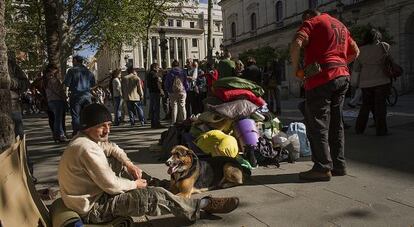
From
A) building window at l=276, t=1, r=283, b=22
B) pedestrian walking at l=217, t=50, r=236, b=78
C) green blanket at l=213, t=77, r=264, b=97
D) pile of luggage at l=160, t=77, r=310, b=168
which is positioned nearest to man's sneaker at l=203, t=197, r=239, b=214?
pile of luggage at l=160, t=77, r=310, b=168

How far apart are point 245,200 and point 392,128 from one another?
5.11 metres

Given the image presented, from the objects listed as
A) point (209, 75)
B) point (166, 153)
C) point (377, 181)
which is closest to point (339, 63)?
point (377, 181)

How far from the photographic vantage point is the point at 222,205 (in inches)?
146

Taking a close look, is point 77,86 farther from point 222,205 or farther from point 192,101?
point 222,205

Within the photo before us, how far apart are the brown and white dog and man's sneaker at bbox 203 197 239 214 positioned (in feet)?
1.89

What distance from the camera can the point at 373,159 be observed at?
5824mm

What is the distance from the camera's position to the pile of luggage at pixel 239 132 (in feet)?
18.8

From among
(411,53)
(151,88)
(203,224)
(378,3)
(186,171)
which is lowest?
(203,224)

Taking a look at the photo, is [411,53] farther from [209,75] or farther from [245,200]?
[245,200]

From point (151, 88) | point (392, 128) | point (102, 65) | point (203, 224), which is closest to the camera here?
point (203, 224)

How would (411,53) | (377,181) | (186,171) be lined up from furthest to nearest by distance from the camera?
(411,53) → (377,181) → (186,171)

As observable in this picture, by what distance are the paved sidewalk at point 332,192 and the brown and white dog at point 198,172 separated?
5.1 inches

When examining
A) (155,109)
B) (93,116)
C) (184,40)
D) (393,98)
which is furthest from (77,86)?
(184,40)

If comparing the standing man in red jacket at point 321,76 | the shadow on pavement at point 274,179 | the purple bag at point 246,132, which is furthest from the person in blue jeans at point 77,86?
the standing man in red jacket at point 321,76
